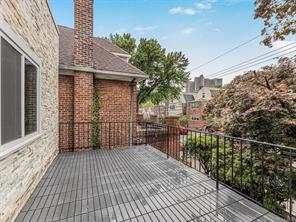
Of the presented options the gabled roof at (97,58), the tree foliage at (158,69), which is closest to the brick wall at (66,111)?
the gabled roof at (97,58)

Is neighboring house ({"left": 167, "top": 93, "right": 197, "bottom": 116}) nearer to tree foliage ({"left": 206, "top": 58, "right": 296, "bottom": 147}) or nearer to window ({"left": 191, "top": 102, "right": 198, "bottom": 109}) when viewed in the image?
window ({"left": 191, "top": 102, "right": 198, "bottom": 109})

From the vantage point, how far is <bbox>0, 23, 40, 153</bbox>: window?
174cm

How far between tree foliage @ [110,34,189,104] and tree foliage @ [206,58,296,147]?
10.6m

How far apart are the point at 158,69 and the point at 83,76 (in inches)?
444

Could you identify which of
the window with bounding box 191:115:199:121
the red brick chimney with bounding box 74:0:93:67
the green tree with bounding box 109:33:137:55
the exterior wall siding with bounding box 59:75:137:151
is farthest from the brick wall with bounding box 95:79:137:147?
the window with bounding box 191:115:199:121

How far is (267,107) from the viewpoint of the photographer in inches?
148

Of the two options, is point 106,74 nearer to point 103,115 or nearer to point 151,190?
point 103,115

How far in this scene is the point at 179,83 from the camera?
16078mm

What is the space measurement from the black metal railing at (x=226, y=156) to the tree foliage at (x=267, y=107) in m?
0.40

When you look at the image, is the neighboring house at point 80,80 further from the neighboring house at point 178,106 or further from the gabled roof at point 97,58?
the neighboring house at point 178,106

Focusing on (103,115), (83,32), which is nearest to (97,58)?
(83,32)

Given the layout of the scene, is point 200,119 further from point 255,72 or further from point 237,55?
point 255,72

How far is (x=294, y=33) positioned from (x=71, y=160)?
330 inches

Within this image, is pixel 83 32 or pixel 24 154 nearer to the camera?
pixel 24 154
